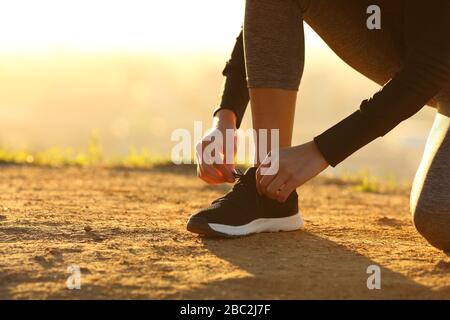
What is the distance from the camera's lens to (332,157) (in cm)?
238

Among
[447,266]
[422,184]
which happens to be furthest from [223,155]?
[447,266]

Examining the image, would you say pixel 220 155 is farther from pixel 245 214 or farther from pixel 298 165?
pixel 298 165

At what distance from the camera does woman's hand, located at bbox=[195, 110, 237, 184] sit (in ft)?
9.05

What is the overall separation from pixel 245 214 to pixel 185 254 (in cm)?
34

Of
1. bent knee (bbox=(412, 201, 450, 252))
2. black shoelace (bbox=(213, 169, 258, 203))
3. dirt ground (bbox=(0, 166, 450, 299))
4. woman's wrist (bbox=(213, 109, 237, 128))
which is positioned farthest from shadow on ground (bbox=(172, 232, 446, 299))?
woman's wrist (bbox=(213, 109, 237, 128))

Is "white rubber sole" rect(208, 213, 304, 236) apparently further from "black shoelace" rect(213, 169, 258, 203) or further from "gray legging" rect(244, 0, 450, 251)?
"gray legging" rect(244, 0, 450, 251)

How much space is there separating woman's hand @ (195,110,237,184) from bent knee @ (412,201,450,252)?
2.16 ft

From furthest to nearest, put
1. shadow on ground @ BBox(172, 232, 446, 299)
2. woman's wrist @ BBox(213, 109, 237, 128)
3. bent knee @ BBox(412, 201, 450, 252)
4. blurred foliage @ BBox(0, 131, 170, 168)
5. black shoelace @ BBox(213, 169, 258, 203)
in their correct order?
blurred foliage @ BBox(0, 131, 170, 168), woman's wrist @ BBox(213, 109, 237, 128), black shoelace @ BBox(213, 169, 258, 203), bent knee @ BBox(412, 201, 450, 252), shadow on ground @ BBox(172, 232, 446, 299)

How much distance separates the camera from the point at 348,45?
2.92 meters

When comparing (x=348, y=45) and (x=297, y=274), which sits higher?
(x=348, y=45)

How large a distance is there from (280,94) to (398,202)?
2.11 m

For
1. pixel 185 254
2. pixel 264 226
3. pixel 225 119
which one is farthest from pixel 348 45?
pixel 185 254
